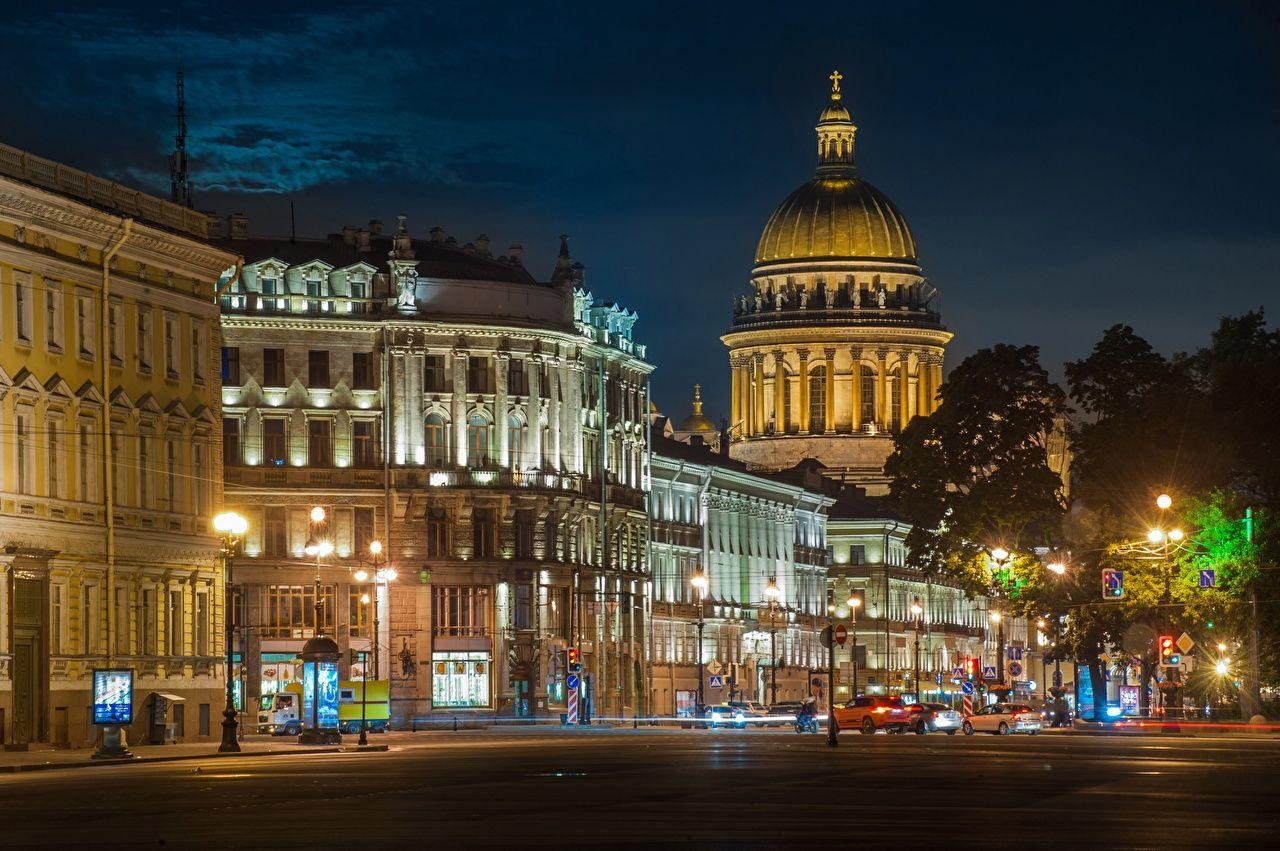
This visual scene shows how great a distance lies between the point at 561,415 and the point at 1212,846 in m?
105

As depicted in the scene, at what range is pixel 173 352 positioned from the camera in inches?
3246

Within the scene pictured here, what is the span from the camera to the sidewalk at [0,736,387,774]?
59.8 m

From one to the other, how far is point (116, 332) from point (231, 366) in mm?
48544

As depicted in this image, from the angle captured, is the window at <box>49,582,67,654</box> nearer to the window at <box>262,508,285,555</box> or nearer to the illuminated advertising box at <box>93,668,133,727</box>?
the illuminated advertising box at <box>93,668,133,727</box>

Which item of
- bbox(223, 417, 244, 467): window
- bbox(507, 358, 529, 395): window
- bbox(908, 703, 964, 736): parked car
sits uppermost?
bbox(507, 358, 529, 395): window

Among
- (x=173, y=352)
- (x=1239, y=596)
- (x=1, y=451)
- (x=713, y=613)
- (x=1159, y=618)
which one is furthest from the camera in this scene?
(x=713, y=613)

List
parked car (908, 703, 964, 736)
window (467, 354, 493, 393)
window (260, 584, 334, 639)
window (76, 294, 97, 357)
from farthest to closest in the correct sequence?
window (467, 354, 493, 393) → window (260, 584, 334, 639) → parked car (908, 703, 964, 736) → window (76, 294, 97, 357)

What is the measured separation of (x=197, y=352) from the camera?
8488cm

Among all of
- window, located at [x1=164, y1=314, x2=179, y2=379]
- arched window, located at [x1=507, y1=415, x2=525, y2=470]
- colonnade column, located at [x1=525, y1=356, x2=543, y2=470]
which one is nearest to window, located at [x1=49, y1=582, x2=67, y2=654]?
window, located at [x1=164, y1=314, x2=179, y2=379]

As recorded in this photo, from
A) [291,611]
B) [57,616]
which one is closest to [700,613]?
[291,611]

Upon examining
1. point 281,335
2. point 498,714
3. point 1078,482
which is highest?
point 281,335

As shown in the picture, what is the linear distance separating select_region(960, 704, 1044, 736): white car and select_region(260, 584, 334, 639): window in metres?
37.2

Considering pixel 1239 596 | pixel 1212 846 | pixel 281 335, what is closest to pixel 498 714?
pixel 281 335

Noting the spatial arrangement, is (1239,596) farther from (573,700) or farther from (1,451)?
(1,451)
